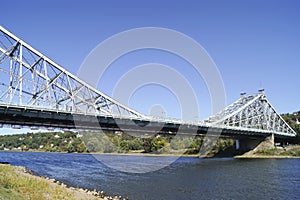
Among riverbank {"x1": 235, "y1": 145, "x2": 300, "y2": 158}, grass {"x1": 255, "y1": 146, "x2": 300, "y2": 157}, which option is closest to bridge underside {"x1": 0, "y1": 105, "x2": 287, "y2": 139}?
riverbank {"x1": 235, "y1": 145, "x2": 300, "y2": 158}

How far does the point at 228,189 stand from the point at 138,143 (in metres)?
101

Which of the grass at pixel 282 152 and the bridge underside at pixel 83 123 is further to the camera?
the grass at pixel 282 152

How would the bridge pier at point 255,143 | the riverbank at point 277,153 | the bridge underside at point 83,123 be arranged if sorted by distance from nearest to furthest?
the bridge underside at point 83,123, the riverbank at point 277,153, the bridge pier at point 255,143

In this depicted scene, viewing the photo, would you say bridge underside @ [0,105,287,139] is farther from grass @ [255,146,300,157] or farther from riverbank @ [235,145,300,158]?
grass @ [255,146,300,157]

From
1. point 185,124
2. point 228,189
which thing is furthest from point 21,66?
point 228,189

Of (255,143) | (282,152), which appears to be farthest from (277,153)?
(255,143)

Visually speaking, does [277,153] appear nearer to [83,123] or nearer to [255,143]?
[255,143]

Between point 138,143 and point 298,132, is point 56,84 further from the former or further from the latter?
point 298,132

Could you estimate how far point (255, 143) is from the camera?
91.3m

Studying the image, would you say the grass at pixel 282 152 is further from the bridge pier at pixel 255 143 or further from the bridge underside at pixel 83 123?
the bridge underside at pixel 83 123

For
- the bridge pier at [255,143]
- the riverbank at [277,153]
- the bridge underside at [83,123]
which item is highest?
the bridge underside at [83,123]

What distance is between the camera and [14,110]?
131 feet

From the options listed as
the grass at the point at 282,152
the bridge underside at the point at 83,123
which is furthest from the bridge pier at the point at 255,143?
the bridge underside at the point at 83,123

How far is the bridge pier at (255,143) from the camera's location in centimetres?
8794
